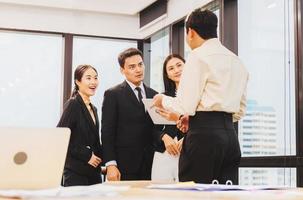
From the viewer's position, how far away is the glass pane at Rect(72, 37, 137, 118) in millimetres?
6996

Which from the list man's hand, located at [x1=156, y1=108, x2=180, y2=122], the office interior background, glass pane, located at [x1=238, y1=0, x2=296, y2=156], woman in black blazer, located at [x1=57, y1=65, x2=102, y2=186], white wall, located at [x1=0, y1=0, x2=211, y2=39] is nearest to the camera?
man's hand, located at [x1=156, y1=108, x2=180, y2=122]

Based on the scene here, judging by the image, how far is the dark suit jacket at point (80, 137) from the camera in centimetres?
319

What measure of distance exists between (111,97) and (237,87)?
94 cm

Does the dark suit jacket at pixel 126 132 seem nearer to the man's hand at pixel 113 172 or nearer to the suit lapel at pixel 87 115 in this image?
the man's hand at pixel 113 172

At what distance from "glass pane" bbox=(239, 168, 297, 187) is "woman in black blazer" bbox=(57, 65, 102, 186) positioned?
1544 mm

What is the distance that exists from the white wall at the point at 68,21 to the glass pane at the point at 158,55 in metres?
0.43

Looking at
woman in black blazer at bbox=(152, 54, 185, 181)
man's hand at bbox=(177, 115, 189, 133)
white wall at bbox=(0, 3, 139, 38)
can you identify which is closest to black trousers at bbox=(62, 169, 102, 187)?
woman in black blazer at bbox=(152, 54, 185, 181)

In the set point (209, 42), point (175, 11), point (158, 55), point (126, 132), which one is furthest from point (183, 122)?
point (158, 55)

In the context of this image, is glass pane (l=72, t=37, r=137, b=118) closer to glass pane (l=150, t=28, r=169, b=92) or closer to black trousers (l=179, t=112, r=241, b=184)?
glass pane (l=150, t=28, r=169, b=92)

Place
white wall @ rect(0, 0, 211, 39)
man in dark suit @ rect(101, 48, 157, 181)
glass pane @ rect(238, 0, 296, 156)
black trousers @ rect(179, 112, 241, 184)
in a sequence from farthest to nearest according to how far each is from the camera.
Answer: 1. white wall @ rect(0, 0, 211, 39)
2. glass pane @ rect(238, 0, 296, 156)
3. man in dark suit @ rect(101, 48, 157, 181)
4. black trousers @ rect(179, 112, 241, 184)

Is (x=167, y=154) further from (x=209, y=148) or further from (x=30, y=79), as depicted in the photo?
(x=30, y=79)

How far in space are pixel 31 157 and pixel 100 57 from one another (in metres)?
5.88

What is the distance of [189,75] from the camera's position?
2.36 metres

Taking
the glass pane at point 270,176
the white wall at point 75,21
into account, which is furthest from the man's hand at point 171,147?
the white wall at point 75,21
